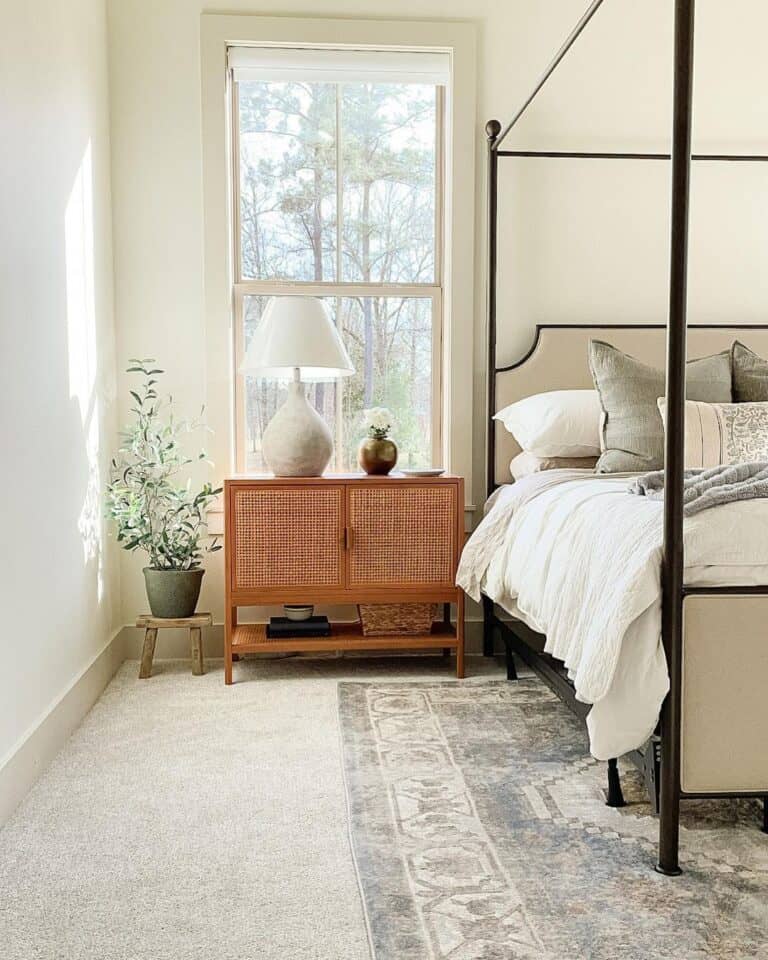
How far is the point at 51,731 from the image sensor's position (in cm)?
288

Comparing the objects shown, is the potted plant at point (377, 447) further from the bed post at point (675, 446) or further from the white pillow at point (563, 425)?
the bed post at point (675, 446)

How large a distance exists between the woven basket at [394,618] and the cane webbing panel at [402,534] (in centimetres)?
13

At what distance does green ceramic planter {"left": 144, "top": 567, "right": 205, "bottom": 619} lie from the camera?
382cm

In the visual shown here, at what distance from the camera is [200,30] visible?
398 cm

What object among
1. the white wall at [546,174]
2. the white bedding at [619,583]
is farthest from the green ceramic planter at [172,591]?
the white bedding at [619,583]

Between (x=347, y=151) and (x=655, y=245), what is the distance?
1.34 meters

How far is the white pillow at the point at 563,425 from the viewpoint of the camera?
364cm

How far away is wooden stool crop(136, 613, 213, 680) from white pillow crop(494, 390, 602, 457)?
4.59 ft

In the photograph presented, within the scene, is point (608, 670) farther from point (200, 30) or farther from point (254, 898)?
point (200, 30)

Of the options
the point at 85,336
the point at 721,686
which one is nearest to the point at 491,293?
the point at 85,336

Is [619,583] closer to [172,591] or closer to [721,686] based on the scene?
[721,686]

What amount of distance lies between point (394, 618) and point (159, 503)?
1.03 m

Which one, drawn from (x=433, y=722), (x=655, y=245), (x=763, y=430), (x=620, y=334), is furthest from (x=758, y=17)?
(x=433, y=722)

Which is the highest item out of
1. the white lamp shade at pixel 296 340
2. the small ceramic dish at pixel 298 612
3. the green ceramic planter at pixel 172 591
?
the white lamp shade at pixel 296 340
